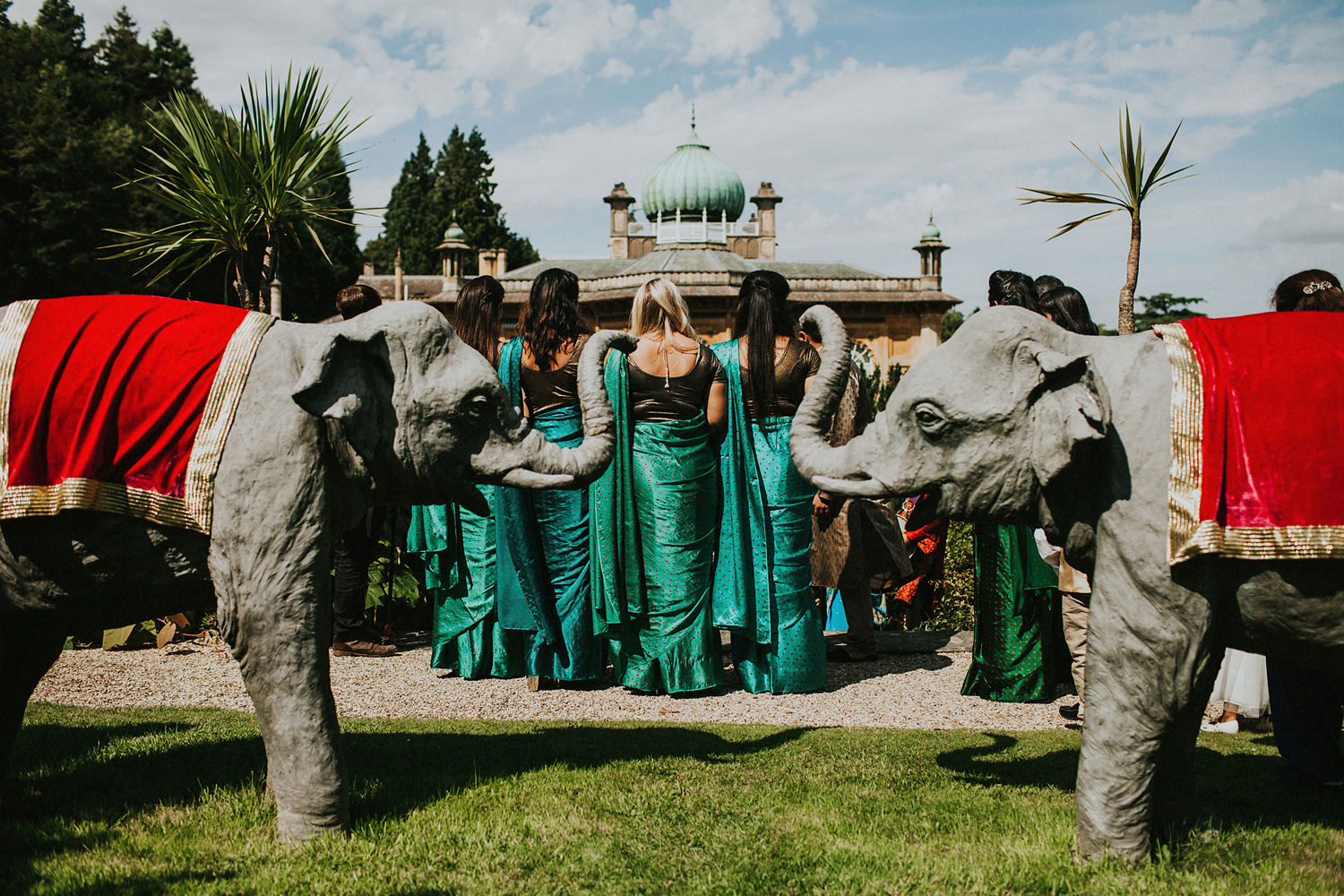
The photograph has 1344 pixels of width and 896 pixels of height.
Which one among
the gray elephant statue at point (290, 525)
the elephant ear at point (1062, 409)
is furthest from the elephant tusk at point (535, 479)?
the elephant ear at point (1062, 409)

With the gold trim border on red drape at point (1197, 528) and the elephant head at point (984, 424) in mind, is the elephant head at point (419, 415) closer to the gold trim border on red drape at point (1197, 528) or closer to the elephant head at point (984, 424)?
the elephant head at point (984, 424)

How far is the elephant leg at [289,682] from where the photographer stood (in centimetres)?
370

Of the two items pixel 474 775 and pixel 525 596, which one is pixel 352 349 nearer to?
pixel 474 775

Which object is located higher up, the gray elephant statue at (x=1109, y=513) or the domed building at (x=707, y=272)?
the domed building at (x=707, y=272)

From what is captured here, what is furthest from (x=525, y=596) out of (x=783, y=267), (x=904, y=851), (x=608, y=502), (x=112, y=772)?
(x=783, y=267)

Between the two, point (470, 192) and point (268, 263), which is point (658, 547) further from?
point (470, 192)

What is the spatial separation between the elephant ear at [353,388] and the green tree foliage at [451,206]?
5179 cm

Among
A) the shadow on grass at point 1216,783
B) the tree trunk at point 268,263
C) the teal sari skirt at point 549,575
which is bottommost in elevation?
the shadow on grass at point 1216,783

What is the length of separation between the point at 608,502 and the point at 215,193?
19.7 feet

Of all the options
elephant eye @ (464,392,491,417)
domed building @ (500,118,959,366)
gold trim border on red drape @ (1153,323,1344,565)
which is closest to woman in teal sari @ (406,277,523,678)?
elephant eye @ (464,392,491,417)

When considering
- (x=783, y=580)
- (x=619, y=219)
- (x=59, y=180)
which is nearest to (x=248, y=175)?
(x=783, y=580)

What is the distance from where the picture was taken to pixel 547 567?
706 centimetres

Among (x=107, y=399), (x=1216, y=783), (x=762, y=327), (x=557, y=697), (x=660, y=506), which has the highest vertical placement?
(x=762, y=327)

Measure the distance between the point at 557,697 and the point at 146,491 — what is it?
3.77 metres
